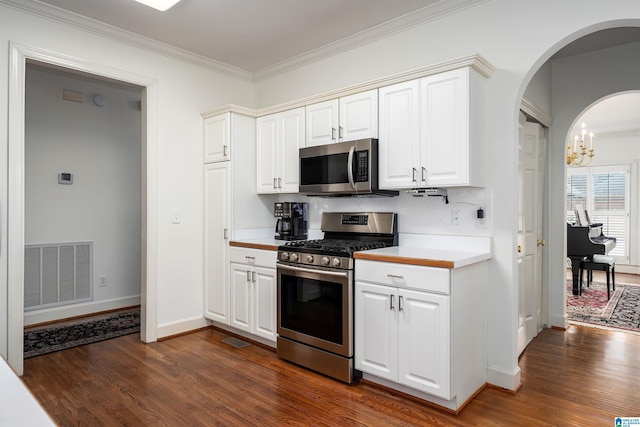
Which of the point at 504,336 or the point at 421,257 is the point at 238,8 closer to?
the point at 421,257

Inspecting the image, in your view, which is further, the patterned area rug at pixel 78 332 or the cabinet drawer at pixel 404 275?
the patterned area rug at pixel 78 332

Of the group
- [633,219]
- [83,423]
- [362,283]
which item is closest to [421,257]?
[362,283]

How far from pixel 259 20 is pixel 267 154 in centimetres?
120

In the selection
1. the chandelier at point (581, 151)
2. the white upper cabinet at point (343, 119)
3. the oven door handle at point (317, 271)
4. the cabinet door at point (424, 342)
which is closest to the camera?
the cabinet door at point (424, 342)

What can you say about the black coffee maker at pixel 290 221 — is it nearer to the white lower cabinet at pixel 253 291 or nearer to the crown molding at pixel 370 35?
the white lower cabinet at pixel 253 291

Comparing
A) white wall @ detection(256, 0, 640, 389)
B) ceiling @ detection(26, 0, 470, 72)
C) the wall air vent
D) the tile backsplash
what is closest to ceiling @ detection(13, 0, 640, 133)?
ceiling @ detection(26, 0, 470, 72)

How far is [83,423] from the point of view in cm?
222

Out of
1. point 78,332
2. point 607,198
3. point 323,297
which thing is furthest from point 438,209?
point 607,198

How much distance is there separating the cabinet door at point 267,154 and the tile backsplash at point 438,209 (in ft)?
2.59

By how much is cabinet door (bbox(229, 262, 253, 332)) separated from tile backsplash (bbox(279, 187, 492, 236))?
1.11 meters

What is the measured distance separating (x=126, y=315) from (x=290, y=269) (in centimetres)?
253

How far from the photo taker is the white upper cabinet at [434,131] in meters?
2.50

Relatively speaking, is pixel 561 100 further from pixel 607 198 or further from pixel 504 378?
pixel 607 198

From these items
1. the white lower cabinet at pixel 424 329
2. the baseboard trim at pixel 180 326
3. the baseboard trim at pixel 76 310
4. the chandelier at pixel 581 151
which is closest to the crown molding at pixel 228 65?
the white lower cabinet at pixel 424 329
